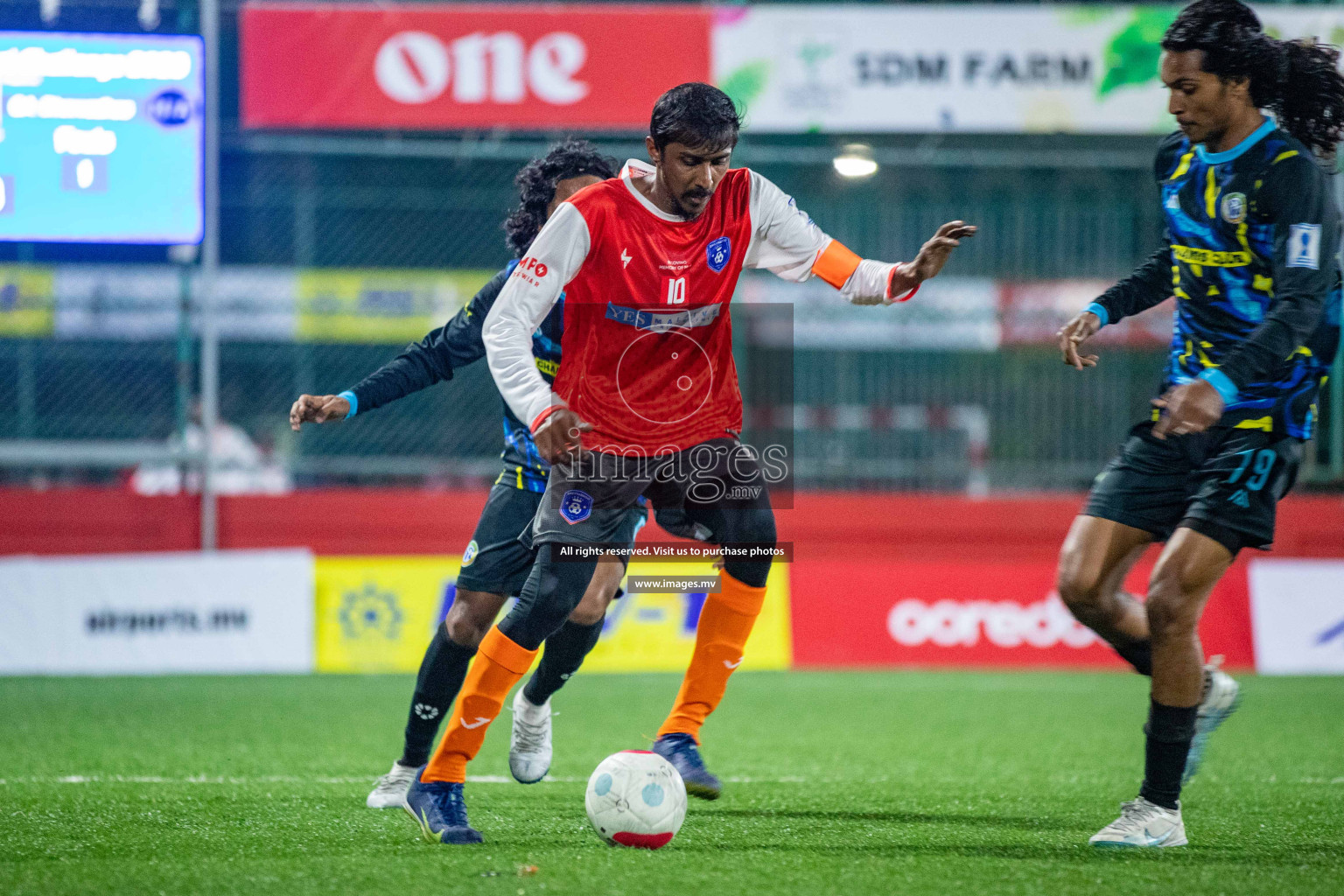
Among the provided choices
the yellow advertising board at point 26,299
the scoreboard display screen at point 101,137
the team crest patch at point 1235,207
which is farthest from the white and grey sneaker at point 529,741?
the yellow advertising board at point 26,299

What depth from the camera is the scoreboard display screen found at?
992 centimetres

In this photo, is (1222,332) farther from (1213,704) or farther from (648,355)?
(648,355)

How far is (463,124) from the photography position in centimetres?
1105

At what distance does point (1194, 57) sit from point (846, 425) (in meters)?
7.68

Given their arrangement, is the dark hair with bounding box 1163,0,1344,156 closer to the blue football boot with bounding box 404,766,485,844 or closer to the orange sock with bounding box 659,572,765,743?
the orange sock with bounding box 659,572,765,743

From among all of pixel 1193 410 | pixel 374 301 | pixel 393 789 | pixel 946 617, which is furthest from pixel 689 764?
pixel 374 301

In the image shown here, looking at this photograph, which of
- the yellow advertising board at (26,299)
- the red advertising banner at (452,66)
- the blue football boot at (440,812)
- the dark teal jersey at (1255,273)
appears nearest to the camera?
the dark teal jersey at (1255,273)

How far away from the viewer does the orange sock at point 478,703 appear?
3.85 m

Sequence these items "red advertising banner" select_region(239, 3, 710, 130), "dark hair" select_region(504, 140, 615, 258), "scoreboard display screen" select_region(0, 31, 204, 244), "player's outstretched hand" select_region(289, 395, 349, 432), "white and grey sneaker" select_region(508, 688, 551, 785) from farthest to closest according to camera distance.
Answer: "red advertising banner" select_region(239, 3, 710, 130) → "scoreboard display screen" select_region(0, 31, 204, 244) → "dark hair" select_region(504, 140, 615, 258) → "white and grey sneaker" select_region(508, 688, 551, 785) → "player's outstretched hand" select_region(289, 395, 349, 432)

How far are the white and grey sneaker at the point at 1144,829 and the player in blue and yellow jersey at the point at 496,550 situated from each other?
1655mm

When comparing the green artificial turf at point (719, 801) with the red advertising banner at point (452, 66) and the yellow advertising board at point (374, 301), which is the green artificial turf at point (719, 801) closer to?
the yellow advertising board at point (374, 301)

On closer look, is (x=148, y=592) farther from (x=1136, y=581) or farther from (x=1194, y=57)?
(x=1194, y=57)

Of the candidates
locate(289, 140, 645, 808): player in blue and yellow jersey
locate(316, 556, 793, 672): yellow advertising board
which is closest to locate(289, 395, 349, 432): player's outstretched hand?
locate(289, 140, 645, 808): player in blue and yellow jersey

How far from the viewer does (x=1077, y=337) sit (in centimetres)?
421
